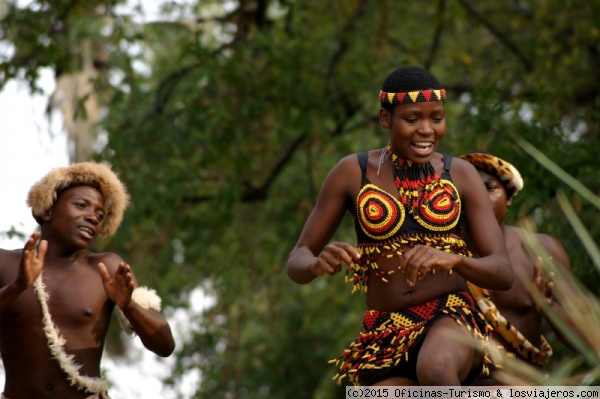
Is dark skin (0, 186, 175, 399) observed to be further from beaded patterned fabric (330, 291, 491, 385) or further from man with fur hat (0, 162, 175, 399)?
beaded patterned fabric (330, 291, 491, 385)

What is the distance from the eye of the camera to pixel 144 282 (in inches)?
Result: 480

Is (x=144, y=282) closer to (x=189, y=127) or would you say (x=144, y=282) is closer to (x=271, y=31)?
(x=189, y=127)

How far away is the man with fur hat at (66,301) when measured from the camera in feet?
16.5

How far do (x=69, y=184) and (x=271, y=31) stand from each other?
22.1ft

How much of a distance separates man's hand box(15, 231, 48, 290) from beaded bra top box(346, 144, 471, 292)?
1.28m

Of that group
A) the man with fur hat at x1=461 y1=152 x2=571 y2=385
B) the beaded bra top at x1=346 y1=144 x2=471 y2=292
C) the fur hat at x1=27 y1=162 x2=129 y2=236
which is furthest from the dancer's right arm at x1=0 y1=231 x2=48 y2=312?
the man with fur hat at x1=461 y1=152 x2=571 y2=385

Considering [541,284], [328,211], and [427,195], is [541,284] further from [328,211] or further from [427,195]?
[328,211]

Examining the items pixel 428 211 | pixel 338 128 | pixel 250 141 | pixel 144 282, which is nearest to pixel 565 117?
pixel 338 128

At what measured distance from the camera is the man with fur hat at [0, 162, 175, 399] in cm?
502

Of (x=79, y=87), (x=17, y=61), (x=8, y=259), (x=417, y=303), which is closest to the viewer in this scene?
(x=417, y=303)

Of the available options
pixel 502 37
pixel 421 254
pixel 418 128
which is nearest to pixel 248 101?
pixel 502 37

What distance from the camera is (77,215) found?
5.33 meters

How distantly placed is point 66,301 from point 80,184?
1.93ft

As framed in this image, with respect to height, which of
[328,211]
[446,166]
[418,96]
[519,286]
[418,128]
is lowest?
[519,286]
